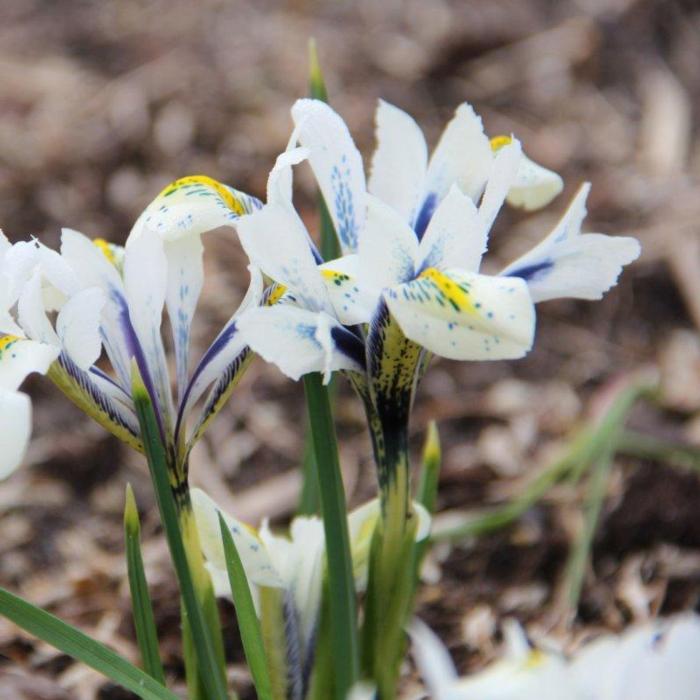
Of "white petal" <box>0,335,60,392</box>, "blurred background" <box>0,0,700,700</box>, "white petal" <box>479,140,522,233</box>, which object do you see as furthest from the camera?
"blurred background" <box>0,0,700,700</box>

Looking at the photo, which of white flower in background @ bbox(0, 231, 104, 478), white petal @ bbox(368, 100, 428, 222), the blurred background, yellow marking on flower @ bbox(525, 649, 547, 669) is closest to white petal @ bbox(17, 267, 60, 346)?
white flower in background @ bbox(0, 231, 104, 478)

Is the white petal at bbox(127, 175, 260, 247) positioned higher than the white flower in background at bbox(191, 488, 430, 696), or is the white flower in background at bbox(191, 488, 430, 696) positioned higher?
the white petal at bbox(127, 175, 260, 247)

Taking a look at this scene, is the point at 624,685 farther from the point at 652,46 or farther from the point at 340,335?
the point at 652,46

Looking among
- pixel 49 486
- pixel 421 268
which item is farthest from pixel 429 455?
pixel 49 486

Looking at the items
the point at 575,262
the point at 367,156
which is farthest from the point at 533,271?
the point at 367,156

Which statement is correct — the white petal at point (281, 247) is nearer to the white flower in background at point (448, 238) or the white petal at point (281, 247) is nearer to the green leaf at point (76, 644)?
the white flower in background at point (448, 238)

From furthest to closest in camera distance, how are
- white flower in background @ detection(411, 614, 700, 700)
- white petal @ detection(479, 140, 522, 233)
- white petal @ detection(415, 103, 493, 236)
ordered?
1. white petal @ detection(415, 103, 493, 236)
2. white petal @ detection(479, 140, 522, 233)
3. white flower in background @ detection(411, 614, 700, 700)

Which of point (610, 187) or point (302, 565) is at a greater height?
point (610, 187)

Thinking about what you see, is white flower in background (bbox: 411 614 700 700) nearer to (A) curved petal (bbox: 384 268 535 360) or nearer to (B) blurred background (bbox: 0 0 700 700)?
(A) curved petal (bbox: 384 268 535 360)
